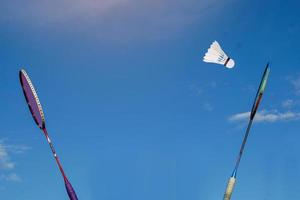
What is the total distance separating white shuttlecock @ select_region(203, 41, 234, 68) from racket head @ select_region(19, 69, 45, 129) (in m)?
11.9

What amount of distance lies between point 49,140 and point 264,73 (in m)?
15.3

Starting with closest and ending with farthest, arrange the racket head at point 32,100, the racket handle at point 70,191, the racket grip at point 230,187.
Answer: the racket grip at point 230,187 < the racket handle at point 70,191 < the racket head at point 32,100

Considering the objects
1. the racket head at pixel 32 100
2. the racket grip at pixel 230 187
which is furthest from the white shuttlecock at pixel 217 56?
the racket head at pixel 32 100

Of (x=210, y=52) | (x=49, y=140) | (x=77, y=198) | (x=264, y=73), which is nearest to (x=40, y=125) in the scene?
(x=49, y=140)

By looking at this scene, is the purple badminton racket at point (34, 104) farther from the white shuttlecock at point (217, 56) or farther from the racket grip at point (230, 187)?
the white shuttlecock at point (217, 56)

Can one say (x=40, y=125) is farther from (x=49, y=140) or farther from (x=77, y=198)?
(x=77, y=198)

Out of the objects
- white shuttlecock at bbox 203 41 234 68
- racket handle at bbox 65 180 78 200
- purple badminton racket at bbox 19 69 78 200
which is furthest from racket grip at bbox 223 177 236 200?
purple badminton racket at bbox 19 69 78 200

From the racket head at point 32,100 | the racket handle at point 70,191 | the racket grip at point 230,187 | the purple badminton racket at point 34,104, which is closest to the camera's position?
the racket grip at point 230,187

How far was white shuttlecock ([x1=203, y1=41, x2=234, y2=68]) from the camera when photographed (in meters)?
35.5

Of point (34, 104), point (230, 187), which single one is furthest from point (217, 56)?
point (34, 104)

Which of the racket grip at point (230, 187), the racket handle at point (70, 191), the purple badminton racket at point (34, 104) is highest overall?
the purple badminton racket at point (34, 104)

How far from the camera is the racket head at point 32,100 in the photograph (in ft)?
116

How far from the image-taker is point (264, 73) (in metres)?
33.7

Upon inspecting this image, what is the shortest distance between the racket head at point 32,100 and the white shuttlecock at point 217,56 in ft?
38.9
